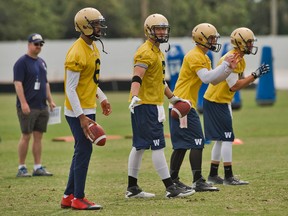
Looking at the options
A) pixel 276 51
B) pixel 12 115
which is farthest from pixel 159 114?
pixel 276 51

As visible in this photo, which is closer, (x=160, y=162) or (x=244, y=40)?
(x=160, y=162)

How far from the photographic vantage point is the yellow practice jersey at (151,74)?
413 inches

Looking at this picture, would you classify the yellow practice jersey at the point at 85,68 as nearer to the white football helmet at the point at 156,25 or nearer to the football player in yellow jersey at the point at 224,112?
the white football helmet at the point at 156,25

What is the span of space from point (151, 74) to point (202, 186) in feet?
5.21

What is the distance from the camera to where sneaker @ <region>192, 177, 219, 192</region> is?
36.2 feet

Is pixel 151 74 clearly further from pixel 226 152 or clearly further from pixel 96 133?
pixel 226 152

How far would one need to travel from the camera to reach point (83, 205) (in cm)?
973

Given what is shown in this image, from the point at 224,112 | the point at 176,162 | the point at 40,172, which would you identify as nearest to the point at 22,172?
the point at 40,172

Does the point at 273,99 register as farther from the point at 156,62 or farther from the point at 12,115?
the point at 156,62

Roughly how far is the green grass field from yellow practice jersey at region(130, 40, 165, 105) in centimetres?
120

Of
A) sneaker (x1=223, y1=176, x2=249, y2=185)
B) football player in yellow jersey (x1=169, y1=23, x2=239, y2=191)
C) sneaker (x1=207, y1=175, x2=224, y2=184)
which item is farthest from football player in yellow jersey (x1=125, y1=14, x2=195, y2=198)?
sneaker (x1=207, y1=175, x2=224, y2=184)

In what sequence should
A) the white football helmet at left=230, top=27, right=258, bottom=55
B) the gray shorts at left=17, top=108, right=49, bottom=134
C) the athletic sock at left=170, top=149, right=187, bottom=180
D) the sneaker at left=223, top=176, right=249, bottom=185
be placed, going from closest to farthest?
the athletic sock at left=170, top=149, right=187, bottom=180, the sneaker at left=223, top=176, right=249, bottom=185, the white football helmet at left=230, top=27, right=258, bottom=55, the gray shorts at left=17, top=108, right=49, bottom=134

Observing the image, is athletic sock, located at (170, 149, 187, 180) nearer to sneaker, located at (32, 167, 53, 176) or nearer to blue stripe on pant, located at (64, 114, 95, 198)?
blue stripe on pant, located at (64, 114, 95, 198)

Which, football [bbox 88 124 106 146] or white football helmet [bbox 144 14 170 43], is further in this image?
white football helmet [bbox 144 14 170 43]
